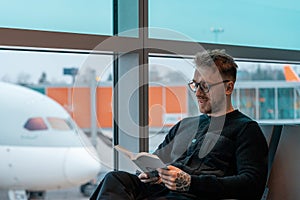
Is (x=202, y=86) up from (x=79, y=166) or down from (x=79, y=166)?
up

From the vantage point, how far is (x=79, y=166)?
2746mm

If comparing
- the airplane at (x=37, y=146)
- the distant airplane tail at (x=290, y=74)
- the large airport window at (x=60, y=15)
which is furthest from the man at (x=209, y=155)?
the distant airplane tail at (x=290, y=74)

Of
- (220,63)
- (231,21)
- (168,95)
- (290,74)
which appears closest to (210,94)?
(220,63)

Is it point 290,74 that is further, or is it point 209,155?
point 290,74

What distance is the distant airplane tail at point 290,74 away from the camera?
3430 millimetres

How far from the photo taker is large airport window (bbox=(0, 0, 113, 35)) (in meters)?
2.27

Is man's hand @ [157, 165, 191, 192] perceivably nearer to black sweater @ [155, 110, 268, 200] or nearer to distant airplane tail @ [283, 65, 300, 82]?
black sweater @ [155, 110, 268, 200]

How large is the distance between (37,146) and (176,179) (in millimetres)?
1170

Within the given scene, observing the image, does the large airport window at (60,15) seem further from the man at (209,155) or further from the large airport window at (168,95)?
the man at (209,155)

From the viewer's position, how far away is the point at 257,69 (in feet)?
10.7

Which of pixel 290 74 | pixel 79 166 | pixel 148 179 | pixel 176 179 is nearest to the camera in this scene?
pixel 176 179

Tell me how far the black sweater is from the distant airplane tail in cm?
148

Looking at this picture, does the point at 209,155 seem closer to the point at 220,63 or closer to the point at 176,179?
the point at 176,179

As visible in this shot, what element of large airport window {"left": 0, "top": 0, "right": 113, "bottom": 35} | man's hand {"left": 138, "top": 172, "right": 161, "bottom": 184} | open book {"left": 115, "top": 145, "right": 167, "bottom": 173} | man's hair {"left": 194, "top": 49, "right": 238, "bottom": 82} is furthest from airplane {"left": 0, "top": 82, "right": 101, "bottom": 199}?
man's hair {"left": 194, "top": 49, "right": 238, "bottom": 82}
